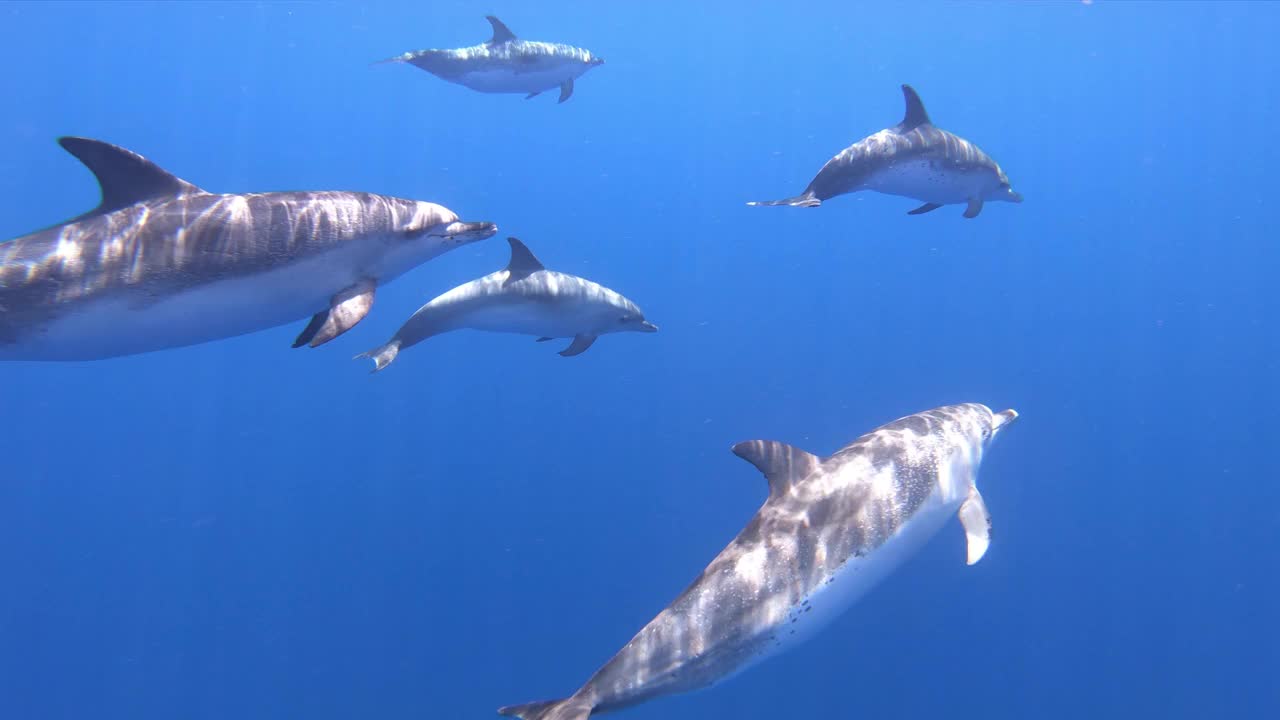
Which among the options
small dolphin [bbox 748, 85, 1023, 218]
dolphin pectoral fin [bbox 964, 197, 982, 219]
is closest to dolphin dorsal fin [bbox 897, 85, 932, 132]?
small dolphin [bbox 748, 85, 1023, 218]

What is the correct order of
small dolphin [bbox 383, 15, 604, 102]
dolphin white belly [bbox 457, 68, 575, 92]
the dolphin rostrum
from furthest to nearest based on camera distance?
1. dolphin white belly [bbox 457, 68, 575, 92]
2. small dolphin [bbox 383, 15, 604, 102]
3. the dolphin rostrum

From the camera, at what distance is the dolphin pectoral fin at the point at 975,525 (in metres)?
5.45

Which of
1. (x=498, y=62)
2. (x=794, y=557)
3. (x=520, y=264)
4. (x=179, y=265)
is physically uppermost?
(x=498, y=62)

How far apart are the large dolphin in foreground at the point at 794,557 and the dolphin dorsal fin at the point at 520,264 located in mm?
4400

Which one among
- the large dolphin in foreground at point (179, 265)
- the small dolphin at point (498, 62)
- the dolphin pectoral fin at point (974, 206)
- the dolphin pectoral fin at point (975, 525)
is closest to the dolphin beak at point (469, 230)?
the large dolphin in foreground at point (179, 265)

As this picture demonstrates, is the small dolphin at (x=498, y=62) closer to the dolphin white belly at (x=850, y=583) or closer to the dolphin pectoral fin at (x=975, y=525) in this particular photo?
the dolphin pectoral fin at (x=975, y=525)

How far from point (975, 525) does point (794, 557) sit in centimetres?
206

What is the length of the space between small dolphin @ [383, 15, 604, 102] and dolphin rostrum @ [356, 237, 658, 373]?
493 centimetres

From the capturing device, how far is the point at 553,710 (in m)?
4.26

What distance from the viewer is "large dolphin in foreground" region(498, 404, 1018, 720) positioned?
13.9 ft

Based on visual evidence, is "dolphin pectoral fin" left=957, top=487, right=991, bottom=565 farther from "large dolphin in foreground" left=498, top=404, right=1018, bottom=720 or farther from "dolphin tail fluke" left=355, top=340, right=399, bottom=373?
"dolphin tail fluke" left=355, top=340, right=399, bottom=373

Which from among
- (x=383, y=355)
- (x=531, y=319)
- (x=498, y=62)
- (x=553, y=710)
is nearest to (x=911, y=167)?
(x=531, y=319)

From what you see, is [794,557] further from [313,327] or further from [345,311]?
[313,327]

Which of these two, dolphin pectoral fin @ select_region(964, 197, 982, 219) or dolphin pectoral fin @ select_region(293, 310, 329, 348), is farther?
dolphin pectoral fin @ select_region(964, 197, 982, 219)
